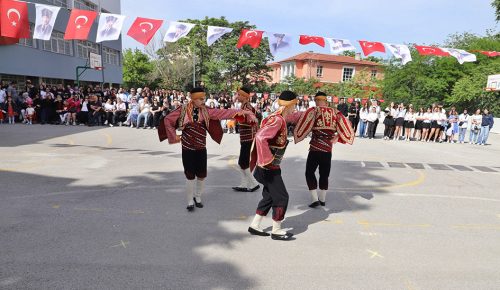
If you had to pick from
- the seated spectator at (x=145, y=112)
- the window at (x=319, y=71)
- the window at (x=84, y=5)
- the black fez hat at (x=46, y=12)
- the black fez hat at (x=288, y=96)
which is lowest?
the seated spectator at (x=145, y=112)

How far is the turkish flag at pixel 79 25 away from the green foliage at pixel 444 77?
1195 inches

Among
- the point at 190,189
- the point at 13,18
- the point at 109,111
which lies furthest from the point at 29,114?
the point at 190,189

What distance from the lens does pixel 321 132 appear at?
5.82 m

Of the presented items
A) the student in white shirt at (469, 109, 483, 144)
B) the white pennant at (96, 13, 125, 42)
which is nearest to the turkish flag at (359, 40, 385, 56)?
the student in white shirt at (469, 109, 483, 144)

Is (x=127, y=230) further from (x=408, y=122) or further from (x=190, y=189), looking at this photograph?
(x=408, y=122)

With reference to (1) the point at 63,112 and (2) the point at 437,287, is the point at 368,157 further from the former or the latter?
(1) the point at 63,112

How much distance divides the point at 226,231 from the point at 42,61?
25.0 m

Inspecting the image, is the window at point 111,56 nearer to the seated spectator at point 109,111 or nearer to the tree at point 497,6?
the seated spectator at point 109,111

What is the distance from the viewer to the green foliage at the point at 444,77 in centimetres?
3156

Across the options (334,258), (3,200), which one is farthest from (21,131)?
(334,258)

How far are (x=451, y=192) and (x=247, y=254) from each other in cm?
524

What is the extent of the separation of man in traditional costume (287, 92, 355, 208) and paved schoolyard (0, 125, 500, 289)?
66cm

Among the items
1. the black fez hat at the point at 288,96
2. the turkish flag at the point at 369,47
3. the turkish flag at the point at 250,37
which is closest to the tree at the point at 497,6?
the turkish flag at the point at 369,47

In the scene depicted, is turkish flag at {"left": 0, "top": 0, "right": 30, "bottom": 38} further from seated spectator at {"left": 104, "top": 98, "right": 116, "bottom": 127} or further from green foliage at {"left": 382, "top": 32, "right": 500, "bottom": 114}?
green foliage at {"left": 382, "top": 32, "right": 500, "bottom": 114}
